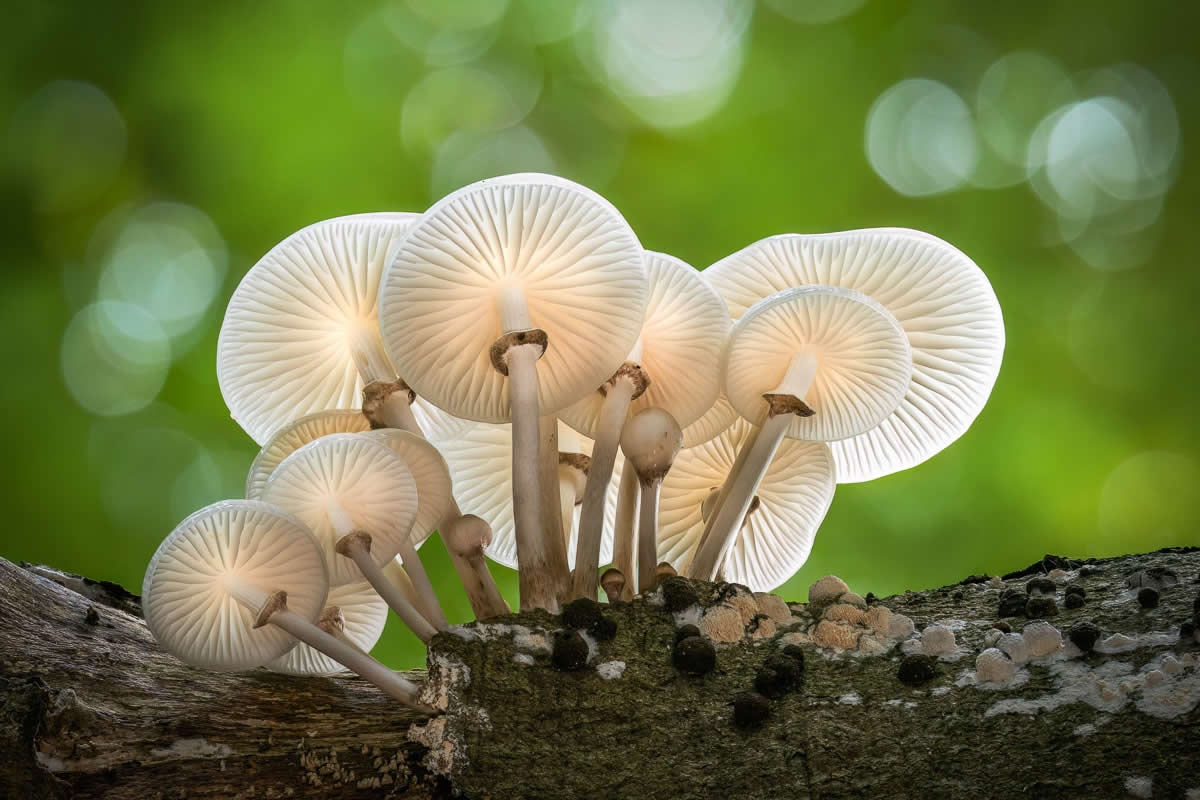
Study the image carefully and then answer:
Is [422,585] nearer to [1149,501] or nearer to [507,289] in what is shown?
[507,289]

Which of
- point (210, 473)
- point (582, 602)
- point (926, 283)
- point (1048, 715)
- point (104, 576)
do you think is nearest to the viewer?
point (1048, 715)

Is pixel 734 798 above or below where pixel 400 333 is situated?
below

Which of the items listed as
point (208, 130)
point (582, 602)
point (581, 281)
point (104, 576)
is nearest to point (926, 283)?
point (581, 281)

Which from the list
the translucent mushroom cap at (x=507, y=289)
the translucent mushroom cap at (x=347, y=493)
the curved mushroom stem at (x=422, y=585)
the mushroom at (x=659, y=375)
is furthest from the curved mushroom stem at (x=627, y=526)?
the translucent mushroom cap at (x=347, y=493)

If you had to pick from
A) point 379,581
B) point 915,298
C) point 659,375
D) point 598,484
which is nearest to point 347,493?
point 379,581

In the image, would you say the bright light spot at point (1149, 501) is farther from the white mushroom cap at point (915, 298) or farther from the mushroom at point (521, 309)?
the mushroom at point (521, 309)

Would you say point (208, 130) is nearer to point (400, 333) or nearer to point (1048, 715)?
point (400, 333)

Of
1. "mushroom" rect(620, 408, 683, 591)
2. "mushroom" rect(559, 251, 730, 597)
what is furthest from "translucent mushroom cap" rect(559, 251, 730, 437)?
"mushroom" rect(620, 408, 683, 591)
